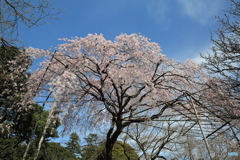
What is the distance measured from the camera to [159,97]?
8.70m

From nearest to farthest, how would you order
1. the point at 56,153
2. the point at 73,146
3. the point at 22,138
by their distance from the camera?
the point at 56,153, the point at 22,138, the point at 73,146

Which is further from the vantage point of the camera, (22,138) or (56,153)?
(22,138)

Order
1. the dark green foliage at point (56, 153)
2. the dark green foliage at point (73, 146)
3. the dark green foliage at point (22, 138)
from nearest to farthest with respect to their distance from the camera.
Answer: the dark green foliage at point (56, 153), the dark green foliage at point (22, 138), the dark green foliage at point (73, 146)

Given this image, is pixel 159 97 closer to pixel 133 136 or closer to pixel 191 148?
pixel 133 136

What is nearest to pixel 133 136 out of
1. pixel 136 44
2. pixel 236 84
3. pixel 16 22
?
pixel 136 44

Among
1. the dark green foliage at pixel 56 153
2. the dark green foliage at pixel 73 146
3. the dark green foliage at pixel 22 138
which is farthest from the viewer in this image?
the dark green foliage at pixel 73 146

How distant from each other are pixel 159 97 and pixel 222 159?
814 cm

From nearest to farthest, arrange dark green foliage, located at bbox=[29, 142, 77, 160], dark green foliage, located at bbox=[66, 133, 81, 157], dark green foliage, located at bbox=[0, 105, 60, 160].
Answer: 1. dark green foliage, located at bbox=[29, 142, 77, 160]
2. dark green foliage, located at bbox=[0, 105, 60, 160]
3. dark green foliage, located at bbox=[66, 133, 81, 157]

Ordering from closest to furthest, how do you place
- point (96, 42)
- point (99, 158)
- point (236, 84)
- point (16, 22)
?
point (16, 22)
point (236, 84)
point (96, 42)
point (99, 158)

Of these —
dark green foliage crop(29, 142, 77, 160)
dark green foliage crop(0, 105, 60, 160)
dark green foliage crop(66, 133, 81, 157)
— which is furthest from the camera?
dark green foliage crop(66, 133, 81, 157)

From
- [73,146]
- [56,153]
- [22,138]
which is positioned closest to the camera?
[56,153]

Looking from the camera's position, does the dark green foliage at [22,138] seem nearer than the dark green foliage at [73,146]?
Yes

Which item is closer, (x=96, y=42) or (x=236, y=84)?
(x=236, y=84)

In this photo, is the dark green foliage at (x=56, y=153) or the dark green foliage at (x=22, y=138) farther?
the dark green foliage at (x=22, y=138)
